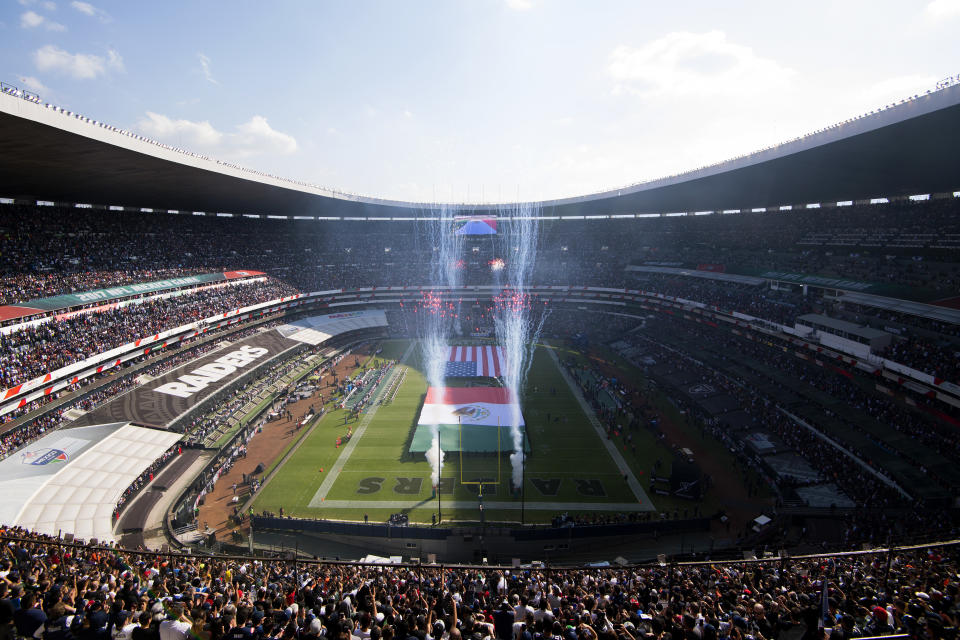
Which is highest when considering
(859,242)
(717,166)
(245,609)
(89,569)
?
(717,166)

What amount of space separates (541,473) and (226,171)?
31655 mm

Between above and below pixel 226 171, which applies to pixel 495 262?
below

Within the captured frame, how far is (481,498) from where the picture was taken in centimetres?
2359

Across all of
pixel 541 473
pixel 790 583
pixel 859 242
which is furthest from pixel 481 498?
pixel 859 242

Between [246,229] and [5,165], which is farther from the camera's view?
[246,229]

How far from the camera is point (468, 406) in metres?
34.0

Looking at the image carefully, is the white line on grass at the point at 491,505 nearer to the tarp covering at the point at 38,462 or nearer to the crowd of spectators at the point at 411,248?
the tarp covering at the point at 38,462

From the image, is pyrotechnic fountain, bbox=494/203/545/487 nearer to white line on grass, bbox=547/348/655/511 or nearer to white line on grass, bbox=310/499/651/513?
white line on grass, bbox=310/499/651/513

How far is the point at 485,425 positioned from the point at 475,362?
14563 millimetres

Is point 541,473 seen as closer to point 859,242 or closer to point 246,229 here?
point 859,242

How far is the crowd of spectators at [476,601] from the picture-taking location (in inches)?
245

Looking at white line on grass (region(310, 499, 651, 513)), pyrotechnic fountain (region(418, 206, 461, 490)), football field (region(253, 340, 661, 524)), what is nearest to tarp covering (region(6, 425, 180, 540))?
football field (region(253, 340, 661, 524))

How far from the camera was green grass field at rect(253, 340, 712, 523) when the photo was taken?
899 inches

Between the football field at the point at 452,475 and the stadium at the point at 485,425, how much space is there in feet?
0.61
